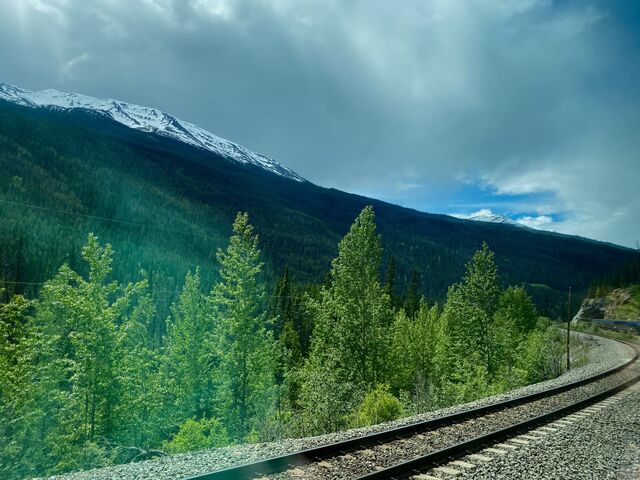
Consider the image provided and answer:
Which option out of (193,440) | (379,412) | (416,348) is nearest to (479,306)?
(416,348)

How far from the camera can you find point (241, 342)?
1025 inches

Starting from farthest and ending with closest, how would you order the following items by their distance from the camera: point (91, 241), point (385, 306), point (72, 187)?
point (72, 187), point (385, 306), point (91, 241)

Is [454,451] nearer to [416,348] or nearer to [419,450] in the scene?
[419,450]

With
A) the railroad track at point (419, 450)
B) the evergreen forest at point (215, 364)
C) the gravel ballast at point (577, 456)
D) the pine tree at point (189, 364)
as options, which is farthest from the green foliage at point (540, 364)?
the pine tree at point (189, 364)

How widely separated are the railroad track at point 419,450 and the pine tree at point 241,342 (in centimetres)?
1480

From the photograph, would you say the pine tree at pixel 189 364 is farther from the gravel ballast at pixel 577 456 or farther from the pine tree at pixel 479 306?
the gravel ballast at pixel 577 456

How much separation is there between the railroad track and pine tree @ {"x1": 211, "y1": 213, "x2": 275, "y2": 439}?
14804 mm

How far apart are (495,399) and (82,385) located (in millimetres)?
18253

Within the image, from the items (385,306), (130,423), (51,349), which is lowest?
(130,423)

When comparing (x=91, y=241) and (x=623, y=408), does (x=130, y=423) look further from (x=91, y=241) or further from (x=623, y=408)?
(x=623, y=408)

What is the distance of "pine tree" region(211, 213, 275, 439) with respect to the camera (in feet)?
84.9

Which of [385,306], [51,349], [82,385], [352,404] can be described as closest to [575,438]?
[352,404]

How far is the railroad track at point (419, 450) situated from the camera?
7.60 meters

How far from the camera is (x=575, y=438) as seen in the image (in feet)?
37.4
